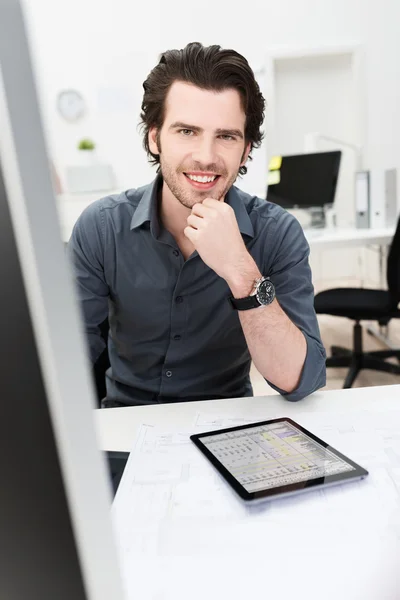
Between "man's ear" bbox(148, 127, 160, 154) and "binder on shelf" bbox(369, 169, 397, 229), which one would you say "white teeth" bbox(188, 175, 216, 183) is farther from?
"binder on shelf" bbox(369, 169, 397, 229)

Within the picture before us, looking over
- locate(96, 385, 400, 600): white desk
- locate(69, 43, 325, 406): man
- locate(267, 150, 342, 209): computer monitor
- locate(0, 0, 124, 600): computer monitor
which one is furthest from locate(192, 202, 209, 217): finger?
locate(267, 150, 342, 209): computer monitor

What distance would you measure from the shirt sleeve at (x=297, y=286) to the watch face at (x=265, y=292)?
0.13 metres

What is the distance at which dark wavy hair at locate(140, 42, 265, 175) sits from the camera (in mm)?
1199

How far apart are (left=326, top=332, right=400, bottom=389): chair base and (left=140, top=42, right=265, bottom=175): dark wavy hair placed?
178cm

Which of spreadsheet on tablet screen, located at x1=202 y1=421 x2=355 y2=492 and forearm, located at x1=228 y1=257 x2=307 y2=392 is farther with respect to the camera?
forearm, located at x1=228 y1=257 x2=307 y2=392

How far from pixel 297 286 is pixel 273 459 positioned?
0.49 meters

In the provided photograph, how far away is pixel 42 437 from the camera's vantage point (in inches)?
10.0

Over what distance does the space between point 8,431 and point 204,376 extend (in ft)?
3.12

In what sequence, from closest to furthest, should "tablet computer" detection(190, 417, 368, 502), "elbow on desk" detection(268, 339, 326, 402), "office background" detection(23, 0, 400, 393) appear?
"tablet computer" detection(190, 417, 368, 502) → "elbow on desk" detection(268, 339, 326, 402) → "office background" detection(23, 0, 400, 393)

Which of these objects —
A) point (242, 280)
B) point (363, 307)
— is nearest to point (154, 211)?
point (242, 280)

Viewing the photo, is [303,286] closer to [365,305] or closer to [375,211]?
[365,305]

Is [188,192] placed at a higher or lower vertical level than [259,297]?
Answer: higher

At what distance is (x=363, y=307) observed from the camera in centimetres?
255

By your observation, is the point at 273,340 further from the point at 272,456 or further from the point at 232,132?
the point at 232,132
